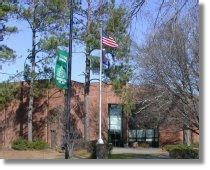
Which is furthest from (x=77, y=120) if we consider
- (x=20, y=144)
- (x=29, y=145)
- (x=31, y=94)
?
(x=20, y=144)

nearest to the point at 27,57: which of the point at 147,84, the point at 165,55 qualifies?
the point at 147,84

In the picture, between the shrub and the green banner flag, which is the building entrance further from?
the green banner flag

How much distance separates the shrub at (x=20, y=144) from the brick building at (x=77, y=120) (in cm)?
135

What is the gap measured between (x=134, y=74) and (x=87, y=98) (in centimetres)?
681

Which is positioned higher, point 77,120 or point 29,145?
point 77,120

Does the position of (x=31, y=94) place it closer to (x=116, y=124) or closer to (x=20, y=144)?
(x=20, y=144)

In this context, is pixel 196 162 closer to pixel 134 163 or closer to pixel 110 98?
pixel 134 163

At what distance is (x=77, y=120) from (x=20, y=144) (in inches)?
144

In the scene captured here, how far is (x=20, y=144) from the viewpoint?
3178cm

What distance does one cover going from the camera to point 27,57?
32.8 meters

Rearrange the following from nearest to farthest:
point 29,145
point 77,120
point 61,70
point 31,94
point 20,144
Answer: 1. point 61,70
2. point 29,145
3. point 20,144
4. point 77,120
5. point 31,94

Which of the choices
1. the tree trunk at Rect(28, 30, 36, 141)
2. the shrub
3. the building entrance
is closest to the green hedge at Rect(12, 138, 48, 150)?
the shrub

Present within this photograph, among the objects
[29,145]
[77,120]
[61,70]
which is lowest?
[29,145]

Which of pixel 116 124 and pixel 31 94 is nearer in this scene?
pixel 31 94
